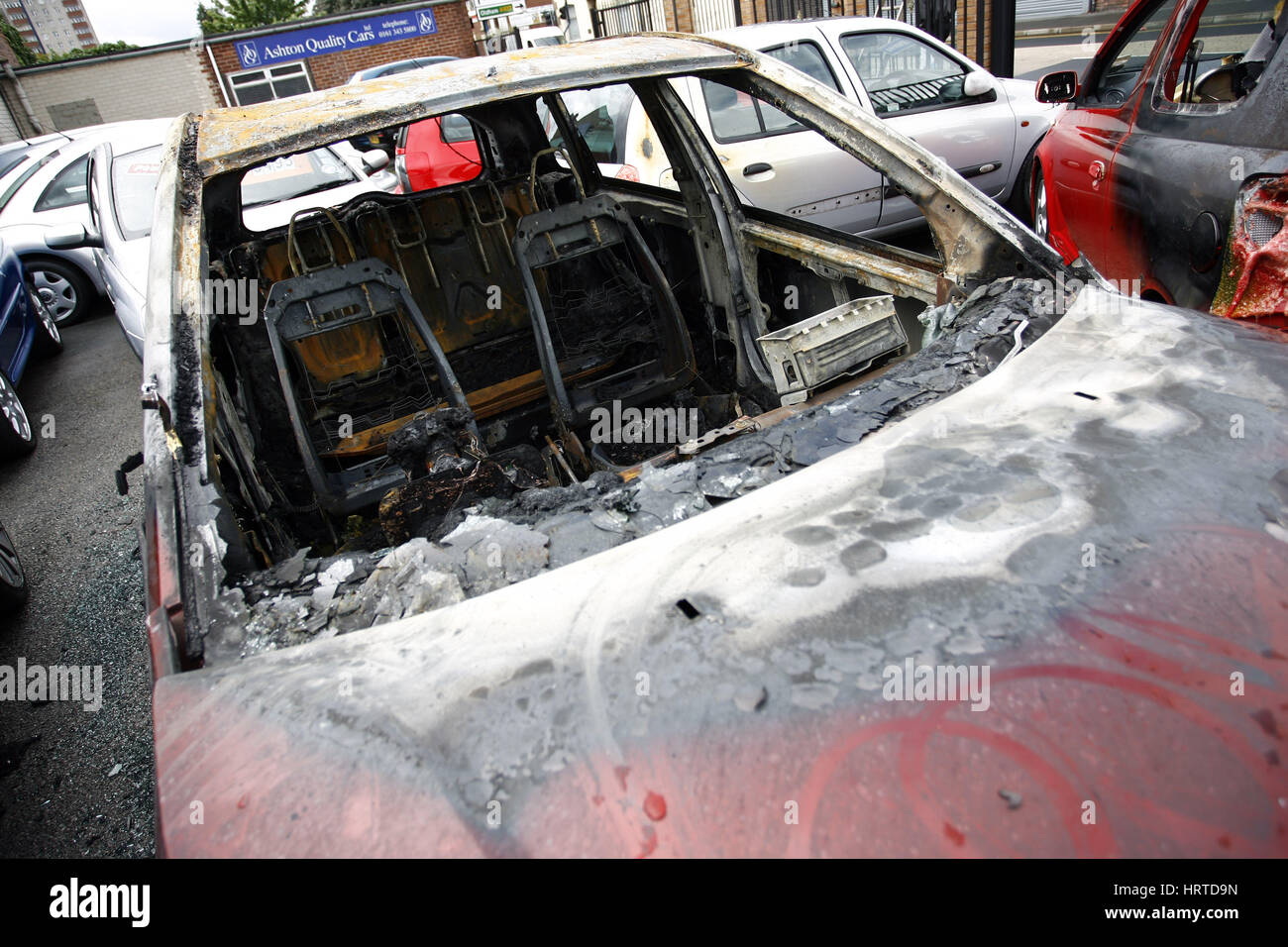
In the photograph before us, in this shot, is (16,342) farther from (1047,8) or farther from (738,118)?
(1047,8)

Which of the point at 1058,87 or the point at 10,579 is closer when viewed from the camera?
the point at 10,579

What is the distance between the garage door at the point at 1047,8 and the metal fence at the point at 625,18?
946cm

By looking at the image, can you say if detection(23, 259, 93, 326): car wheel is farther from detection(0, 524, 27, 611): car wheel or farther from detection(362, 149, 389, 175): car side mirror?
detection(0, 524, 27, 611): car wheel

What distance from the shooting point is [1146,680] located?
0.88 m

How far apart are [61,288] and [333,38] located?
54.8 feet

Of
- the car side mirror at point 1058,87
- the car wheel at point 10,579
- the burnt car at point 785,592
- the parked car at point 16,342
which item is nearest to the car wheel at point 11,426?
the parked car at point 16,342

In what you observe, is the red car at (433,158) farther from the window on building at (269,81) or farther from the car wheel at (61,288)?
the window on building at (269,81)

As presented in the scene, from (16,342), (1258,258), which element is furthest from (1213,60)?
(16,342)

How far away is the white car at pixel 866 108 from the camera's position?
4637 millimetres

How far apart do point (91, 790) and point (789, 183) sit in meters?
4.53

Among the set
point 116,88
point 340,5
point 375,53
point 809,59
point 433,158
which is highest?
point 340,5

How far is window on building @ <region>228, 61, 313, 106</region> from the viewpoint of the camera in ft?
69.5

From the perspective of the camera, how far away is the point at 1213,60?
265 cm
